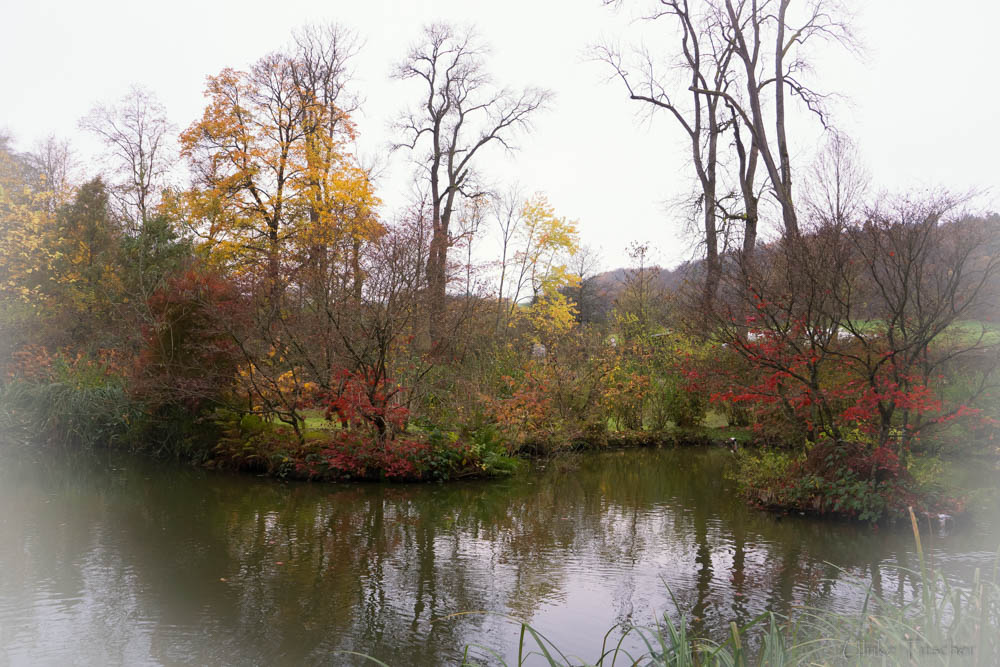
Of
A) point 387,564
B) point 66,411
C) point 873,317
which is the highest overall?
point 873,317

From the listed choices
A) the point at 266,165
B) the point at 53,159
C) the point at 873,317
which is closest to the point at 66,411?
the point at 266,165

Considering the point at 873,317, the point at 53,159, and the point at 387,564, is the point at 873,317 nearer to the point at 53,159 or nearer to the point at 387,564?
the point at 387,564

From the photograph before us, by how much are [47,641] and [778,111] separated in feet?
46.4

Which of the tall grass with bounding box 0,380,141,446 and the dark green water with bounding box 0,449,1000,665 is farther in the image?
the tall grass with bounding box 0,380,141,446

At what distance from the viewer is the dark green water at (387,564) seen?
519 centimetres

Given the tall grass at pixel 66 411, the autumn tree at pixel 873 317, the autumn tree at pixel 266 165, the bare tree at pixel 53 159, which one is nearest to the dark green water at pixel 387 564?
the autumn tree at pixel 873 317

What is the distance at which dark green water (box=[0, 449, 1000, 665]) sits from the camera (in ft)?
17.0

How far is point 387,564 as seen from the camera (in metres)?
7.12

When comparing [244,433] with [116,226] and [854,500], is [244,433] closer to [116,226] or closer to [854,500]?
[854,500]

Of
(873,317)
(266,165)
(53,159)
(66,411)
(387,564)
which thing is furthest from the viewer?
(53,159)

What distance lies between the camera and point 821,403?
9469 mm

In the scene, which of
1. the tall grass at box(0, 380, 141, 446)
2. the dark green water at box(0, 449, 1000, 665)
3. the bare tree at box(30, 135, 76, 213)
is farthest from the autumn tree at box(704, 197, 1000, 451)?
the bare tree at box(30, 135, 76, 213)

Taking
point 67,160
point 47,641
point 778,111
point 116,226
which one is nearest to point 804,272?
point 778,111

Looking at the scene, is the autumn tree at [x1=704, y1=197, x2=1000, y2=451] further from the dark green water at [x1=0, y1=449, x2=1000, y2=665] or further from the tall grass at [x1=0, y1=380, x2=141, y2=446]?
the tall grass at [x1=0, y1=380, x2=141, y2=446]
